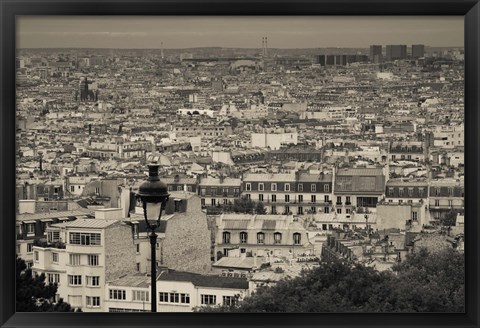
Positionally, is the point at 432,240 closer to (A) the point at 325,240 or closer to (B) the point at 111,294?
(A) the point at 325,240

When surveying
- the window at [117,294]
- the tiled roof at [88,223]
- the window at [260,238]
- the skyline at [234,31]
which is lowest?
the window at [117,294]

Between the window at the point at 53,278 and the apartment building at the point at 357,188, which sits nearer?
the window at the point at 53,278

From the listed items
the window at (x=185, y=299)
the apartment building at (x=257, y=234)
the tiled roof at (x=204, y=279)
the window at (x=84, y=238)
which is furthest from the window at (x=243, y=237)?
the window at (x=84, y=238)

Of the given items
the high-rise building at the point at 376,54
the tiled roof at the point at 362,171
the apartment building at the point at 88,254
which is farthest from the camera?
the tiled roof at the point at 362,171

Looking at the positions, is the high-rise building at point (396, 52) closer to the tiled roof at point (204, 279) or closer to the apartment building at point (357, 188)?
the apartment building at point (357, 188)

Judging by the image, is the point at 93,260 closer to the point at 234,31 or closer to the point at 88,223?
the point at 88,223

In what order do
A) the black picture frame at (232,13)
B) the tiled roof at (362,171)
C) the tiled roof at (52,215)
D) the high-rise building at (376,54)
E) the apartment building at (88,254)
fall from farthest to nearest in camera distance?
the tiled roof at (362,171) → the high-rise building at (376,54) → the apartment building at (88,254) → the tiled roof at (52,215) → the black picture frame at (232,13)

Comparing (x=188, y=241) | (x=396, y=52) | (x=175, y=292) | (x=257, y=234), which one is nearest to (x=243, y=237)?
(x=257, y=234)
